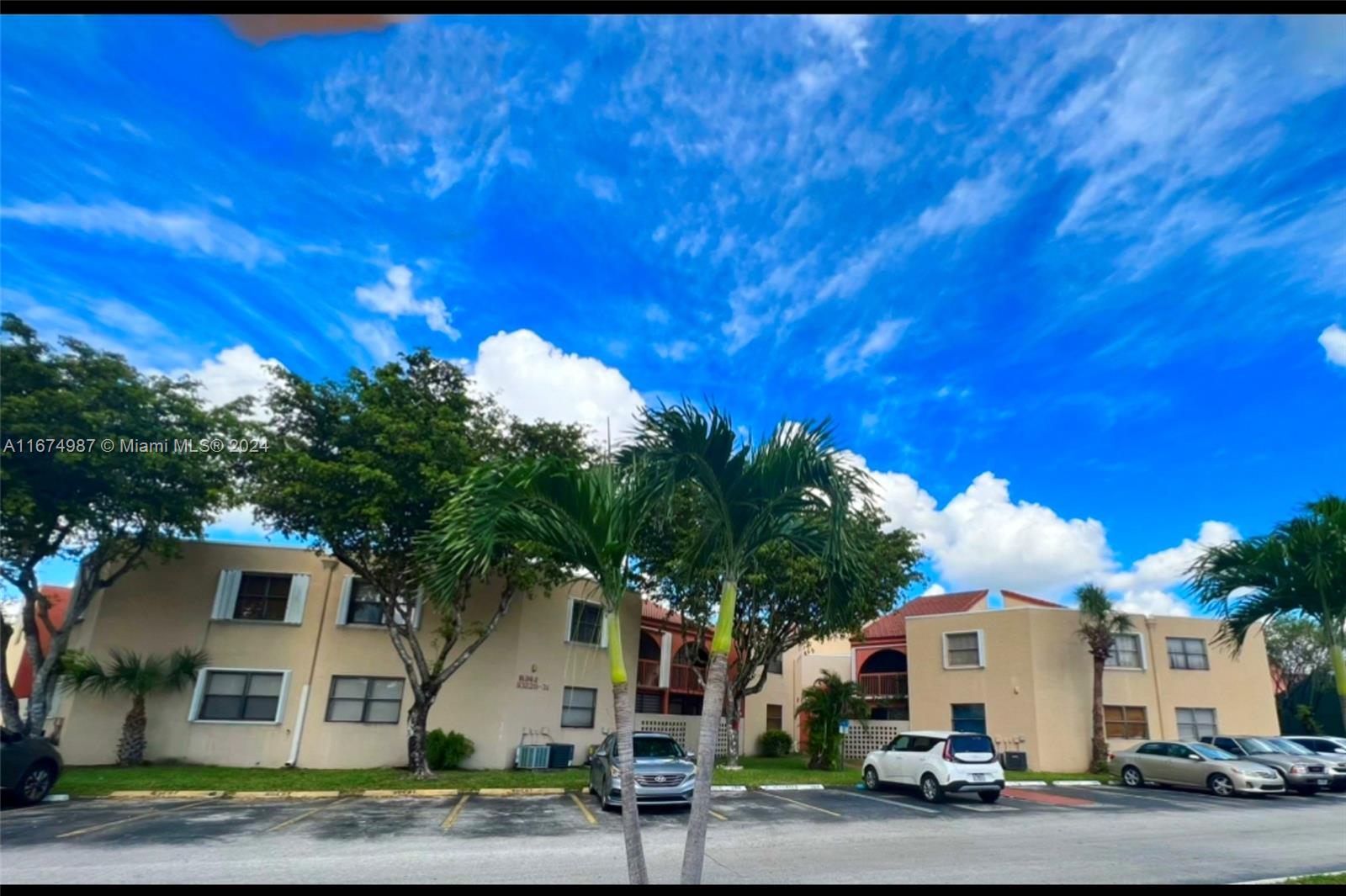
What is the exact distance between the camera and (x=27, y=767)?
1376cm

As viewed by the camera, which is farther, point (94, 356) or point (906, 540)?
point (906, 540)

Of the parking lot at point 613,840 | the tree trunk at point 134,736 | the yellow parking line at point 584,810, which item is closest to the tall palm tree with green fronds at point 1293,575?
the parking lot at point 613,840

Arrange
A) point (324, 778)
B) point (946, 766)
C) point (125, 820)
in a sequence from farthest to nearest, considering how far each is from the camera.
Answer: point (324, 778) → point (946, 766) → point (125, 820)

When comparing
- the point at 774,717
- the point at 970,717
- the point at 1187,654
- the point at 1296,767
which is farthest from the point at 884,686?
the point at 1296,767

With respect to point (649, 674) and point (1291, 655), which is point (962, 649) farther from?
point (1291, 655)

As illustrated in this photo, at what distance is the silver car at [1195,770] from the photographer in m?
19.1

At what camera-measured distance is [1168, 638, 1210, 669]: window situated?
28.2 metres

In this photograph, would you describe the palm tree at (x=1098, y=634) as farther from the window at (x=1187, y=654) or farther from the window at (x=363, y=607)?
the window at (x=363, y=607)

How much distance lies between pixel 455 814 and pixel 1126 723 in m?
24.6

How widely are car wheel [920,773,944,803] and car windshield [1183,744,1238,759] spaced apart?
8641 mm

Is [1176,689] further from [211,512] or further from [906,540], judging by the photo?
[211,512]

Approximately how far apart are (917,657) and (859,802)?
46.7ft

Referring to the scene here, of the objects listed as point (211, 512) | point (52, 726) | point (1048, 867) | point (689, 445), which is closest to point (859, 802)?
point (1048, 867)

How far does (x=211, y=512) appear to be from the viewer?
19703mm
